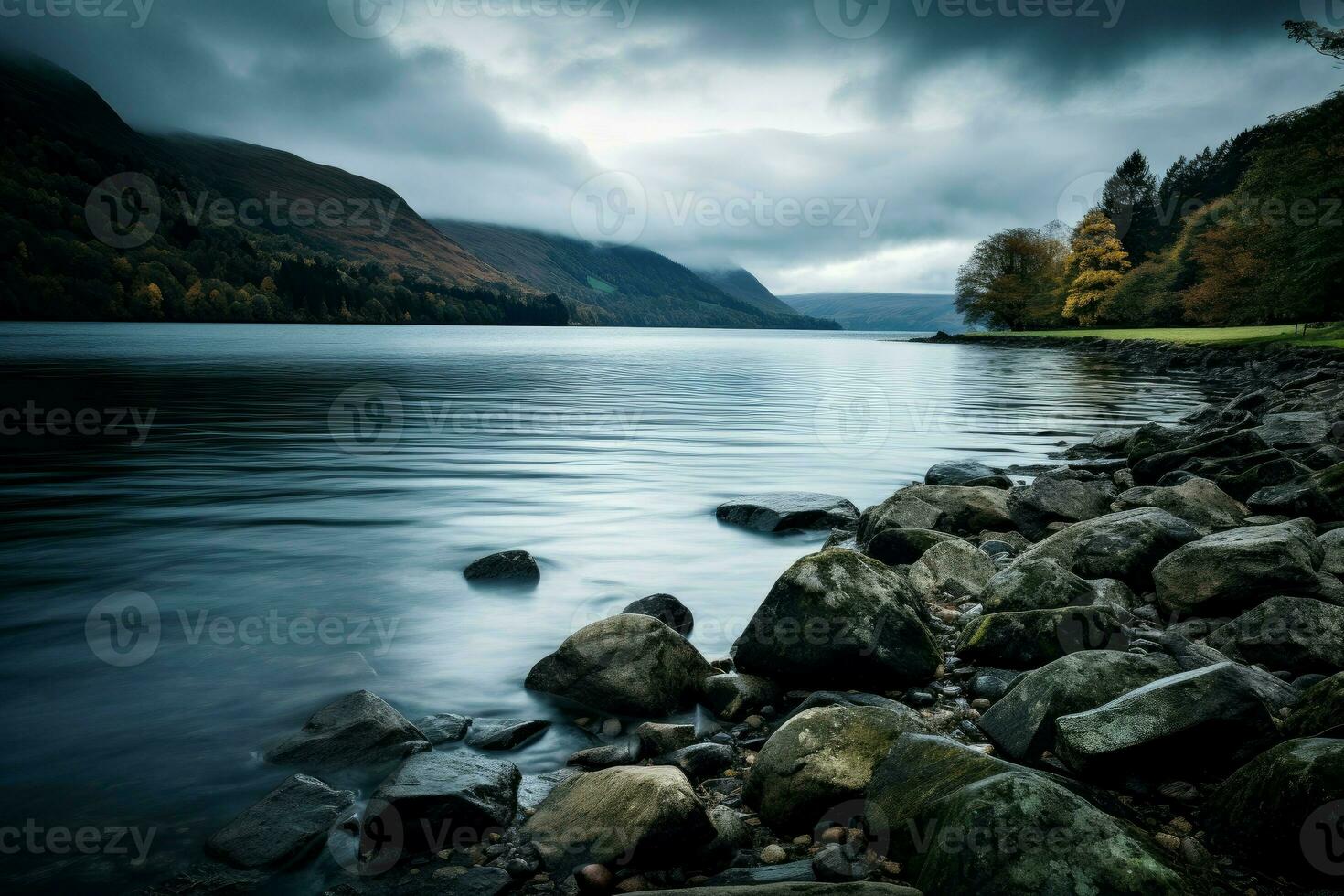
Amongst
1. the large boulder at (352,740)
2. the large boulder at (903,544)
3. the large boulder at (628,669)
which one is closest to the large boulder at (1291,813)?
the large boulder at (628,669)

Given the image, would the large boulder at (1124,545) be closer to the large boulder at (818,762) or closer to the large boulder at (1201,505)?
the large boulder at (1201,505)

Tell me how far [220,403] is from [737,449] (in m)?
23.7

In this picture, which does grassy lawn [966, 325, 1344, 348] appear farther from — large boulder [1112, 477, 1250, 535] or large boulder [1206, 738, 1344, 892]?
large boulder [1206, 738, 1344, 892]

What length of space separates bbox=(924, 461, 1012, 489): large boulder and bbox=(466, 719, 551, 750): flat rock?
12296mm

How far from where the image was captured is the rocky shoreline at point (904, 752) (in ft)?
13.9

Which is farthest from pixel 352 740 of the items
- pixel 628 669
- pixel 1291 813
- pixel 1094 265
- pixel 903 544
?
pixel 1094 265

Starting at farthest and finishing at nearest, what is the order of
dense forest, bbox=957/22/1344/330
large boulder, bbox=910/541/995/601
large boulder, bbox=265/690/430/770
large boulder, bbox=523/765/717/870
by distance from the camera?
dense forest, bbox=957/22/1344/330, large boulder, bbox=910/541/995/601, large boulder, bbox=265/690/430/770, large boulder, bbox=523/765/717/870

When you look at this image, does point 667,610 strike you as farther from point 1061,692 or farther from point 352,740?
point 1061,692

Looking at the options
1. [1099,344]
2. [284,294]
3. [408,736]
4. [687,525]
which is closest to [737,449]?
[687,525]

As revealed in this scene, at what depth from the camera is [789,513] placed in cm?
1486

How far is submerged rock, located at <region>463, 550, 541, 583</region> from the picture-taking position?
11812mm

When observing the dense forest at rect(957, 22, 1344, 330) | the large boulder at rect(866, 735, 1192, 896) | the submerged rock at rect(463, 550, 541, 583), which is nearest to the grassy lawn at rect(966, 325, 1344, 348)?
the dense forest at rect(957, 22, 1344, 330)

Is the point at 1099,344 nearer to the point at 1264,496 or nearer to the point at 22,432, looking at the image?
the point at 1264,496

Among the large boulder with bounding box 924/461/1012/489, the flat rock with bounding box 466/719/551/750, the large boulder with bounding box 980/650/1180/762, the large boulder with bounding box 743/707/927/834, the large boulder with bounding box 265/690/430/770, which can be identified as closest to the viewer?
the large boulder with bounding box 743/707/927/834
